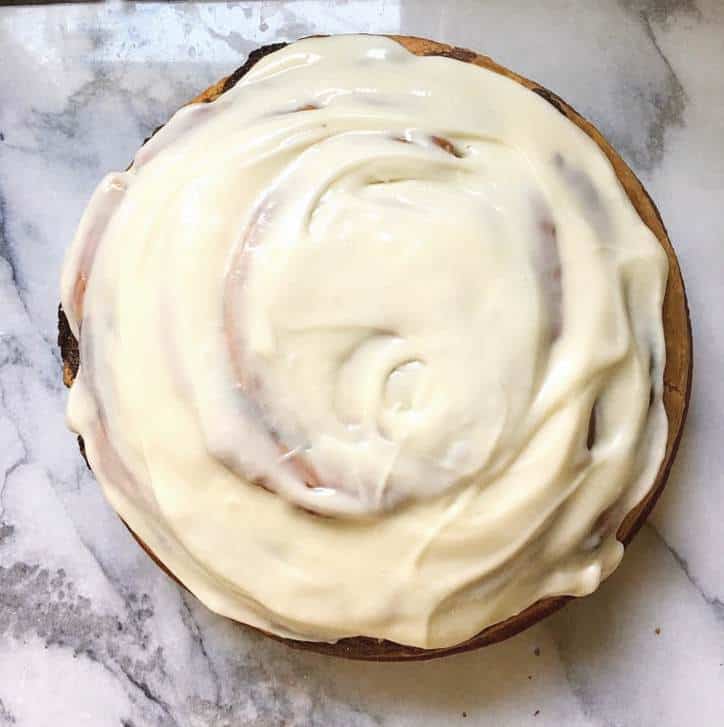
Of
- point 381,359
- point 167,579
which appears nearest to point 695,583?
point 381,359

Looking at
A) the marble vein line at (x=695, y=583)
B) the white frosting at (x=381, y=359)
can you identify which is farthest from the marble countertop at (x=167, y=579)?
the white frosting at (x=381, y=359)

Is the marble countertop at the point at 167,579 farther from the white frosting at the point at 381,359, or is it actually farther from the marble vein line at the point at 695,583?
the white frosting at the point at 381,359

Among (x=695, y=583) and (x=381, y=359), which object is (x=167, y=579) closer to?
(x=381, y=359)

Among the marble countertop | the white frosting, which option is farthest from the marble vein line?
the white frosting

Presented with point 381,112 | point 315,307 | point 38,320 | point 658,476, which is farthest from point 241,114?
point 658,476

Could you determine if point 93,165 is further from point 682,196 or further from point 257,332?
point 682,196

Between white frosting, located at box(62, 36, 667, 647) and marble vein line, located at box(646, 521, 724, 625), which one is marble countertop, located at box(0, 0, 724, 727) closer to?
marble vein line, located at box(646, 521, 724, 625)
